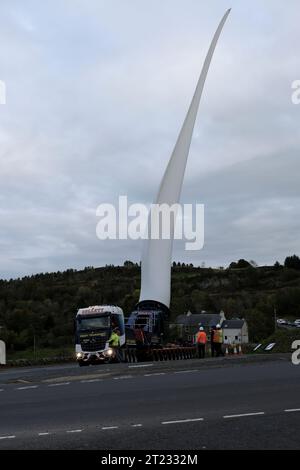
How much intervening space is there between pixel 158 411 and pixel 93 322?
20.5m

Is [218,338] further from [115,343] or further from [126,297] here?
[126,297]

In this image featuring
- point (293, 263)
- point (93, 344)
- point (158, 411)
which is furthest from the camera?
point (293, 263)

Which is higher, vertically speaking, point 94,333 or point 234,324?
point 234,324

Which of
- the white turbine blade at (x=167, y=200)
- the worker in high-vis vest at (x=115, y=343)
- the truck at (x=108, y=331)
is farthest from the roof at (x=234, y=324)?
the worker in high-vis vest at (x=115, y=343)

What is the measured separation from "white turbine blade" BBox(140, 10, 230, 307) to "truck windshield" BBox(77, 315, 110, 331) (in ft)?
35.7

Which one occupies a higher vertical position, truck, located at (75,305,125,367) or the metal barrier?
truck, located at (75,305,125,367)

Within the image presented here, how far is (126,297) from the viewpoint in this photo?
103562 millimetres

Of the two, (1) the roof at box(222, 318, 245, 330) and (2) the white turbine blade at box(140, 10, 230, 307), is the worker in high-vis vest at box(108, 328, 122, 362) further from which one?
(1) the roof at box(222, 318, 245, 330)

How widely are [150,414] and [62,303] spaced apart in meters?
100.0

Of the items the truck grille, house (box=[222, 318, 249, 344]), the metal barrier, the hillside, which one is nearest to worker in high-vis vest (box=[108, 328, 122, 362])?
the truck grille

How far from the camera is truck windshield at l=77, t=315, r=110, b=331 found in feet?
103

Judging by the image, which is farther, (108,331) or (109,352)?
(108,331)

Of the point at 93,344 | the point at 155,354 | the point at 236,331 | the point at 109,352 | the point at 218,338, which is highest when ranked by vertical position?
the point at 236,331

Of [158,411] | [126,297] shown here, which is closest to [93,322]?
[158,411]
